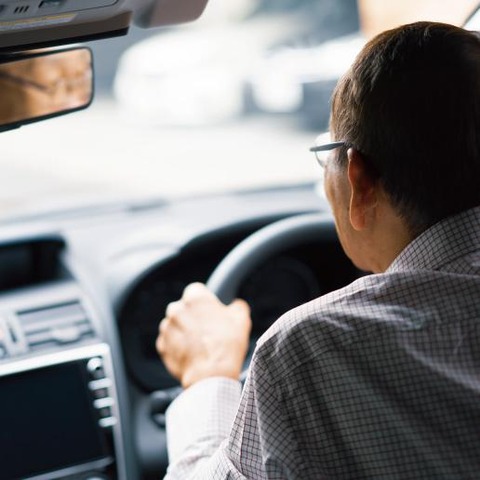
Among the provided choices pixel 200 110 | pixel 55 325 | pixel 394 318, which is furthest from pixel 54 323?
pixel 200 110

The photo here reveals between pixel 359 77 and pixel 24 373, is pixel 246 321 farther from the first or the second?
pixel 359 77

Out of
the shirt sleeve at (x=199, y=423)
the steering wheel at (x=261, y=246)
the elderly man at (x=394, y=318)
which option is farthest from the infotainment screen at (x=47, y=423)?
the elderly man at (x=394, y=318)

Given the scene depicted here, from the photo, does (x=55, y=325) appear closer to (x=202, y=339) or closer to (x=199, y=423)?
(x=202, y=339)

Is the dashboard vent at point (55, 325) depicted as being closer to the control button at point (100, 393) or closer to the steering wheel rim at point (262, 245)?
the control button at point (100, 393)

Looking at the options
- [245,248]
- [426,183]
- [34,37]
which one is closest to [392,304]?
[426,183]

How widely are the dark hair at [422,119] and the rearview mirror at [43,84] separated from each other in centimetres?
65

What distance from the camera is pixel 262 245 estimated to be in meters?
2.69

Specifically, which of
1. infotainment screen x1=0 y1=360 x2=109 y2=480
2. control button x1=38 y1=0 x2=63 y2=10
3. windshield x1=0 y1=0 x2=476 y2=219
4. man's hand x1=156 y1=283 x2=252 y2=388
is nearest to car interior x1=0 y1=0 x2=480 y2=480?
infotainment screen x1=0 y1=360 x2=109 y2=480

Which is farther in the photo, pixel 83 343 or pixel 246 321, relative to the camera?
pixel 83 343

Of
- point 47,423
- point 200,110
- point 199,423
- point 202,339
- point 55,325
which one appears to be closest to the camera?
point 199,423

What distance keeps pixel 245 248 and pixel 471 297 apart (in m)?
1.32

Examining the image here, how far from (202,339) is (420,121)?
0.82 meters

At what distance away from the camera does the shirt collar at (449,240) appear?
143cm

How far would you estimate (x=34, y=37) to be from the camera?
1.66 metres
